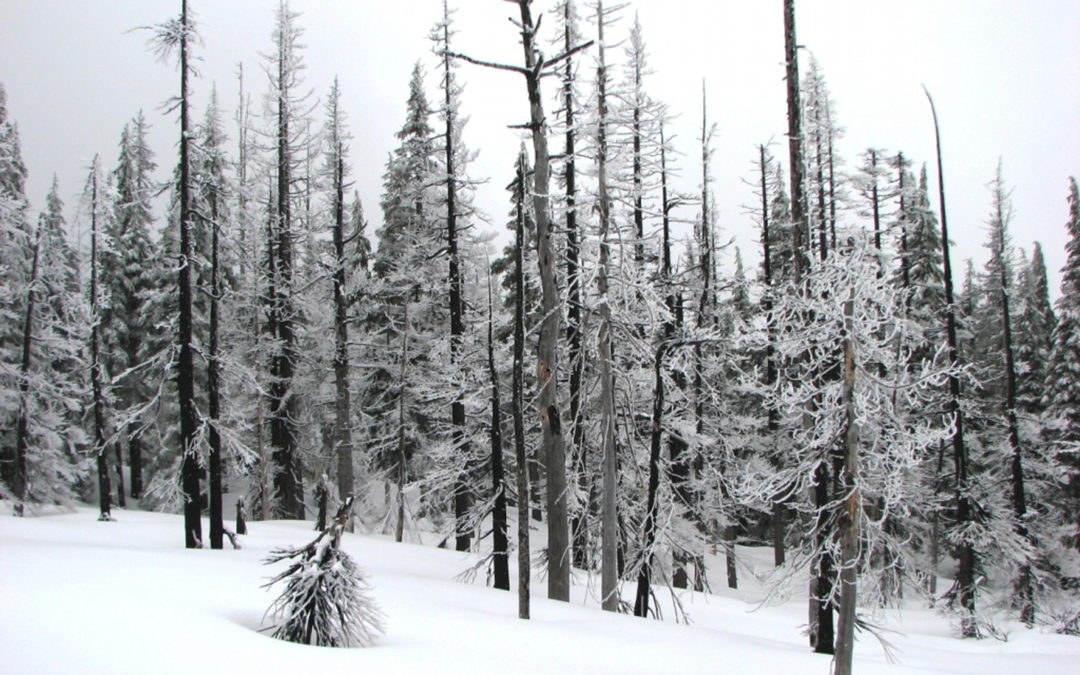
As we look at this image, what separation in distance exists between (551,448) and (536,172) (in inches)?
204

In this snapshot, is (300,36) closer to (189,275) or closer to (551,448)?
(189,275)

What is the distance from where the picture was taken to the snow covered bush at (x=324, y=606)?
21.1 ft

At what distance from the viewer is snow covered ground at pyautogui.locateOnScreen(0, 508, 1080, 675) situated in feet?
15.6

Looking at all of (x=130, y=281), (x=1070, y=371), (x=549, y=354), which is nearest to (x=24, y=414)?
(x=130, y=281)

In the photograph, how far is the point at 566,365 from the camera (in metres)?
16.5

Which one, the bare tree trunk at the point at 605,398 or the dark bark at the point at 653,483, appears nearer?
the bare tree trunk at the point at 605,398

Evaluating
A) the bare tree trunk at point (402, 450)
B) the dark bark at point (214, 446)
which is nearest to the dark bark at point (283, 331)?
the bare tree trunk at point (402, 450)

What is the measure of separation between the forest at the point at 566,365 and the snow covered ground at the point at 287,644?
92cm

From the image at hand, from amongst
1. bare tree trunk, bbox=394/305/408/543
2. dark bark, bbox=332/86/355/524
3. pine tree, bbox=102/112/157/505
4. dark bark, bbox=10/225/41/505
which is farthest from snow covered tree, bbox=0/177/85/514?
bare tree trunk, bbox=394/305/408/543

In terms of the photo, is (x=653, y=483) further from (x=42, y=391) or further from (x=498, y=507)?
(x=42, y=391)

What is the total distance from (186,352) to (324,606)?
9952 mm

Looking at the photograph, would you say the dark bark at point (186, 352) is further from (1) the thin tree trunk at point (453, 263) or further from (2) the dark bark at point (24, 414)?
(2) the dark bark at point (24, 414)

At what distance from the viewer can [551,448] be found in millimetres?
12016

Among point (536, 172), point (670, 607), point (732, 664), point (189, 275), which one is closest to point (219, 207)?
point (189, 275)
